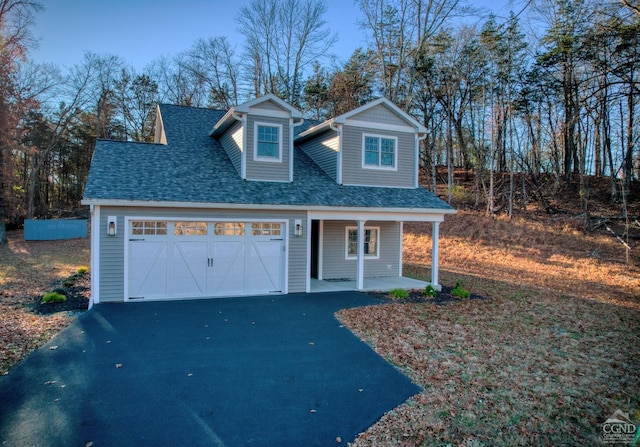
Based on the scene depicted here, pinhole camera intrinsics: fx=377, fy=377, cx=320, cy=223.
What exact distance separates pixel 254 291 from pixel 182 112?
8670 mm

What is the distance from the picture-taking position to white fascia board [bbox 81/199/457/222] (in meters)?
9.01

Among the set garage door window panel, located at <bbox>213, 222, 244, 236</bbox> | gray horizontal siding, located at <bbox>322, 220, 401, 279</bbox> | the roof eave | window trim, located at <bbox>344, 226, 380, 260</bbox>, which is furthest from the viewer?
window trim, located at <bbox>344, 226, 380, 260</bbox>

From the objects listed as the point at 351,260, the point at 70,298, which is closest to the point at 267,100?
the point at 351,260

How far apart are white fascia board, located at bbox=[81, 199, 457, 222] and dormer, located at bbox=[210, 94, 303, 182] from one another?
1.55 meters

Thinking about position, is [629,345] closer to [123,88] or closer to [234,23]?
[234,23]

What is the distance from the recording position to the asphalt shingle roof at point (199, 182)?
9555 mm

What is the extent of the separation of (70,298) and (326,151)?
28.5ft

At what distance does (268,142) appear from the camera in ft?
37.6

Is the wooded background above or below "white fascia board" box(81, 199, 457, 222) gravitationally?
above

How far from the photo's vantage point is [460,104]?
26.4 m

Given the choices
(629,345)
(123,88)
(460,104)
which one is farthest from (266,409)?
(123,88)

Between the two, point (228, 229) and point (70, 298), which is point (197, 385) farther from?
point (70, 298)

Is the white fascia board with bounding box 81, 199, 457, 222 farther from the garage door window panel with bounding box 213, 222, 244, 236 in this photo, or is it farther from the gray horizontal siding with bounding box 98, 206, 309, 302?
the garage door window panel with bounding box 213, 222, 244, 236

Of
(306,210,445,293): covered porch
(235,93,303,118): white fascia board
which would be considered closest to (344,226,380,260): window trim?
(306,210,445,293): covered porch
